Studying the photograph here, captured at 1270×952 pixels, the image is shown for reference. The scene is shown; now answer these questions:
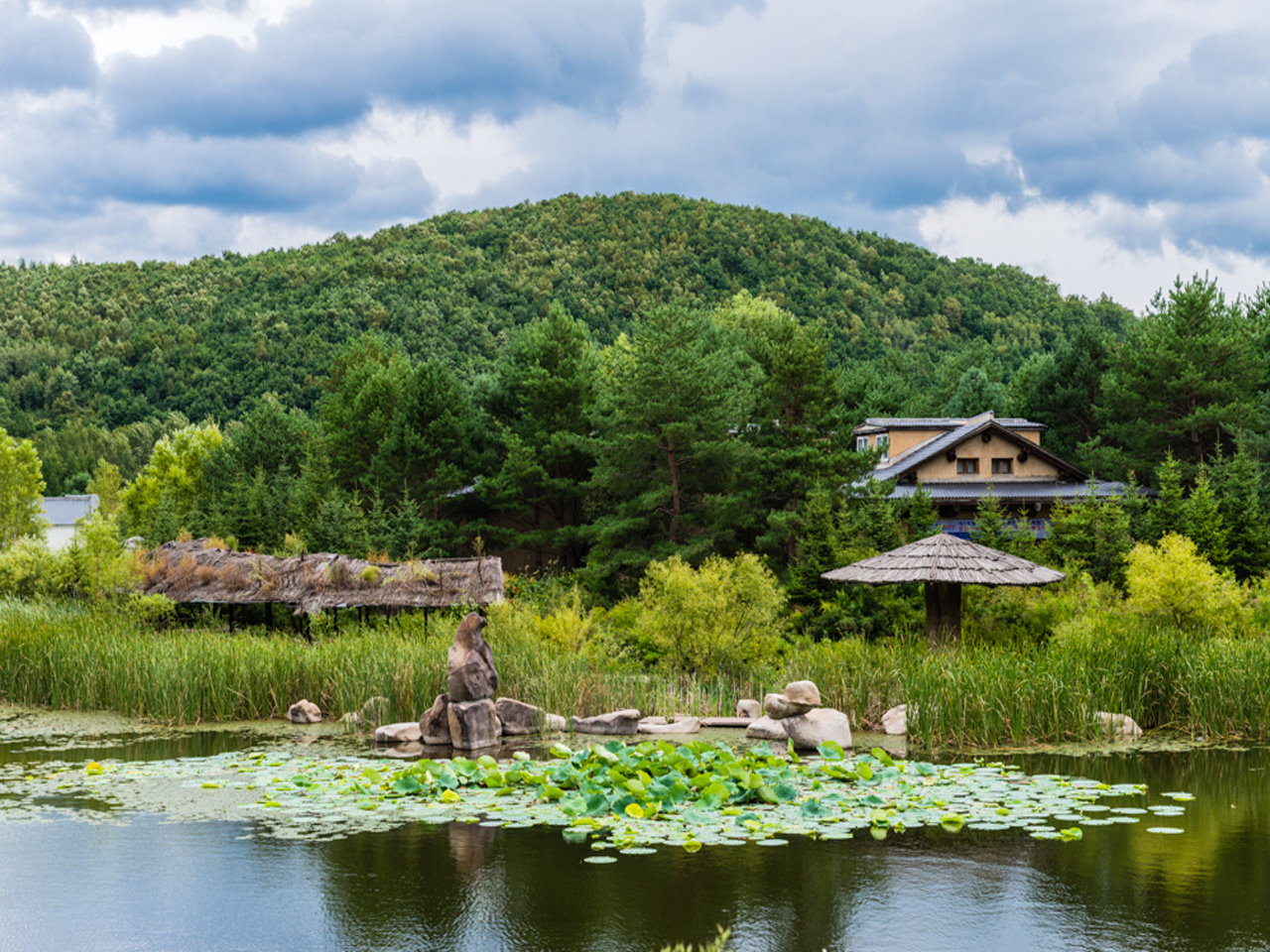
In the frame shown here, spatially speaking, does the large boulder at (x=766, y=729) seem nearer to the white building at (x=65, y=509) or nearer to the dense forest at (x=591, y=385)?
the dense forest at (x=591, y=385)

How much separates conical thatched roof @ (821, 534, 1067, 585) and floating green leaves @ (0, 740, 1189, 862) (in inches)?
213

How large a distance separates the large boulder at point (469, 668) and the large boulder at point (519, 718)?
0.51 metres

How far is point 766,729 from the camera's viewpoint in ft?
45.1

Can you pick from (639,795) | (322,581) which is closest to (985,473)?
(322,581)

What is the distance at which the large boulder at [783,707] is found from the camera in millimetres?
13398

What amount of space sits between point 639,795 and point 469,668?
14.9 ft

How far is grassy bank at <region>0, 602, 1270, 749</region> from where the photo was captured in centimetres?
1356

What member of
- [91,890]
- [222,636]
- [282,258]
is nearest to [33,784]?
[91,890]

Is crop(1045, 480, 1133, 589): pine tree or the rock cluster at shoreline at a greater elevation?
crop(1045, 480, 1133, 589): pine tree

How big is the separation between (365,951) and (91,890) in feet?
8.66

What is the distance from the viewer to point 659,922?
7340mm

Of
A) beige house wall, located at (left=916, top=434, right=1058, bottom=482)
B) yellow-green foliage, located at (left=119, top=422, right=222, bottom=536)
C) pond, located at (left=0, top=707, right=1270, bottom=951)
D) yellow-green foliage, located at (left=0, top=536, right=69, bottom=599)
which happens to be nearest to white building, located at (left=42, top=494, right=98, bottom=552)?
yellow-green foliage, located at (left=119, top=422, right=222, bottom=536)

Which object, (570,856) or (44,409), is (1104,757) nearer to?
(570,856)

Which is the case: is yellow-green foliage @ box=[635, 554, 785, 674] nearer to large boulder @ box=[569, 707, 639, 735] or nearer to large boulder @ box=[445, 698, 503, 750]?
large boulder @ box=[569, 707, 639, 735]
